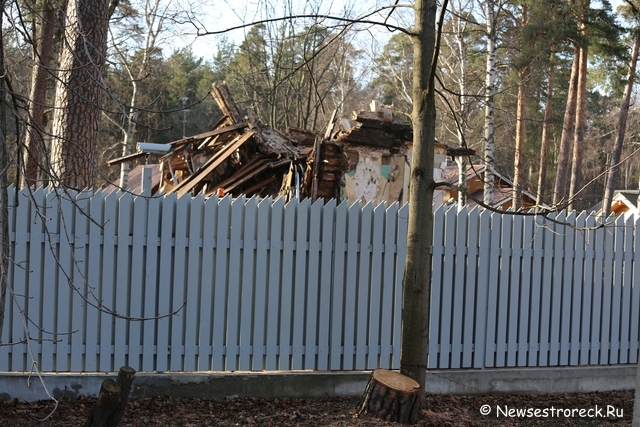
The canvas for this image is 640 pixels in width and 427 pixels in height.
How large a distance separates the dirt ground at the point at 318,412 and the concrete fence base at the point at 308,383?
0.08 meters

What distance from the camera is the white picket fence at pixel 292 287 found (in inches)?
250

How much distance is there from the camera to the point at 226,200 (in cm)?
661

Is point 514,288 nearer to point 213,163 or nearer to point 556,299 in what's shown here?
point 556,299

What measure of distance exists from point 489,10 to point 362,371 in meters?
14.3

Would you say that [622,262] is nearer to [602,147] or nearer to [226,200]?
[226,200]

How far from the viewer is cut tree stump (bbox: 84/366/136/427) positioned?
484 cm

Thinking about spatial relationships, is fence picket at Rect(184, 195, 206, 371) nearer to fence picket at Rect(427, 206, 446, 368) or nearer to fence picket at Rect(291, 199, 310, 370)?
fence picket at Rect(291, 199, 310, 370)

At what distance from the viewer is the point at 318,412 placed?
20.6ft

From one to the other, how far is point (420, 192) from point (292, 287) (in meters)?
1.86

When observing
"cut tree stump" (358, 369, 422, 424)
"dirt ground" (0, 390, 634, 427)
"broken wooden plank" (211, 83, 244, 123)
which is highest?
"broken wooden plank" (211, 83, 244, 123)

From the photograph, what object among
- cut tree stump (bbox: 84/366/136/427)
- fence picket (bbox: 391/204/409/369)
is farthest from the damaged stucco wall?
cut tree stump (bbox: 84/366/136/427)

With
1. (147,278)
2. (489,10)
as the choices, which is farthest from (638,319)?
(489,10)

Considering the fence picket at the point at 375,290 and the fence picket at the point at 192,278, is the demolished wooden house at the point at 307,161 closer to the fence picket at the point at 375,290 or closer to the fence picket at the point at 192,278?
the fence picket at the point at 375,290

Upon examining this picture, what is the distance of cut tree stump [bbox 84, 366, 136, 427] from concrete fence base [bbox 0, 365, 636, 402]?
1.49 metres
